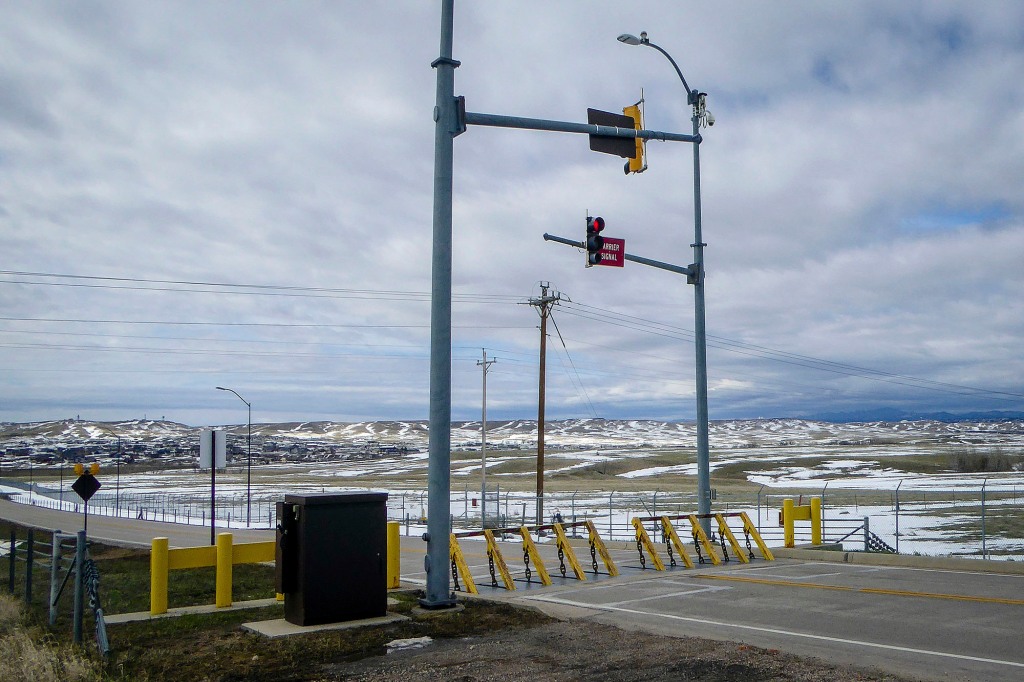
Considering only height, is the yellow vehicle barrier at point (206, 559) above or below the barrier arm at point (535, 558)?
above

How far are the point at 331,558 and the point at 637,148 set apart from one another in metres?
7.56

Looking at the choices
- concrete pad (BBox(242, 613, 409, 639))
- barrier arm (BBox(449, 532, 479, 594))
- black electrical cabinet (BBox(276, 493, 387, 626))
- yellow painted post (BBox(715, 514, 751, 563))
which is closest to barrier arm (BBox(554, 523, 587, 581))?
barrier arm (BBox(449, 532, 479, 594))

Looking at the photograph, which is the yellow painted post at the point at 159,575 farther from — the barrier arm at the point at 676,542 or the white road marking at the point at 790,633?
the barrier arm at the point at 676,542

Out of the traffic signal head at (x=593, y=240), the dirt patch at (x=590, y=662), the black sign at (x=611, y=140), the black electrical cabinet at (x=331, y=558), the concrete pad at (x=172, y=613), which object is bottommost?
the concrete pad at (x=172, y=613)

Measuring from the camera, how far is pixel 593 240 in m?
16.8

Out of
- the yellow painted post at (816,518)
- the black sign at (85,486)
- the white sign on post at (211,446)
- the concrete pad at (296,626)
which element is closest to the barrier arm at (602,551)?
the yellow painted post at (816,518)

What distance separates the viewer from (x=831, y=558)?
17.7 meters

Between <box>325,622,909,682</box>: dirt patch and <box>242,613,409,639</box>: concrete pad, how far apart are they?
3.82 ft

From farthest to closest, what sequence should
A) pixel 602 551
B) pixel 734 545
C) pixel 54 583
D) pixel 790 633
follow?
pixel 734 545 < pixel 602 551 < pixel 54 583 < pixel 790 633

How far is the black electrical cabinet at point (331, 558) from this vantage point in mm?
9898

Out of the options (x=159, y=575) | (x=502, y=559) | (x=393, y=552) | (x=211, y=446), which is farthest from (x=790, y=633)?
(x=211, y=446)

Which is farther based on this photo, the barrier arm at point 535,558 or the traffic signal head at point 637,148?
the barrier arm at point 535,558

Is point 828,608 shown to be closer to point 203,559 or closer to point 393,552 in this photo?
point 393,552

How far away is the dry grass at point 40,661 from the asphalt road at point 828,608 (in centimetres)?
540
